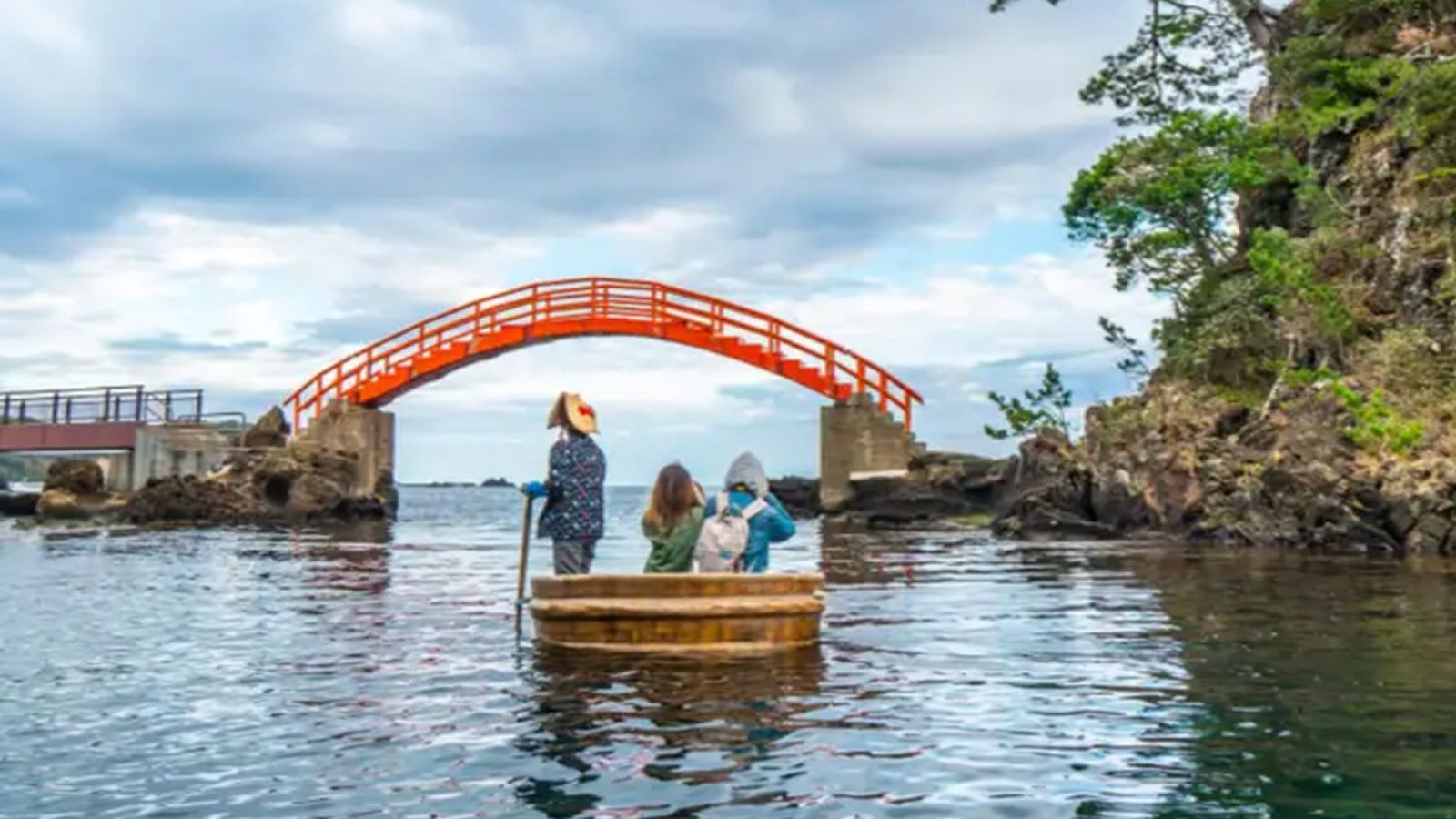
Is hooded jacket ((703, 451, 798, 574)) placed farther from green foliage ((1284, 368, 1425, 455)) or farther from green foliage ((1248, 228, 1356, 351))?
green foliage ((1248, 228, 1356, 351))

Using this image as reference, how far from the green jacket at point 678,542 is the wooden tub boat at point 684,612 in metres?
0.73

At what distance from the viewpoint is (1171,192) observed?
96.4 feet

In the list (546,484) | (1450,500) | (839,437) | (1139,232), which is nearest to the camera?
(546,484)

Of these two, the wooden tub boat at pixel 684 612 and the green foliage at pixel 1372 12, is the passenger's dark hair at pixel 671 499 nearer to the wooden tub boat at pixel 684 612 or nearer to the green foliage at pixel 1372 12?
the wooden tub boat at pixel 684 612

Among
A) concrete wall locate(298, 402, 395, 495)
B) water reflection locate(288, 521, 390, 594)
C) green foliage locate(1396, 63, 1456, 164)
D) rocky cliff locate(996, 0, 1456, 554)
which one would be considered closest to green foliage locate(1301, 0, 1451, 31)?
rocky cliff locate(996, 0, 1456, 554)

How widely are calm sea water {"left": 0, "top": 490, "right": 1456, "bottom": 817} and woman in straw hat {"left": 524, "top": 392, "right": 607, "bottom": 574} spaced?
1127 mm

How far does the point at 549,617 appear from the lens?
10.1 m

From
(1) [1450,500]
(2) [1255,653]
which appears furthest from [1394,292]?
(2) [1255,653]

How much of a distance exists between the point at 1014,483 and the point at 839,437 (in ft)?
28.8

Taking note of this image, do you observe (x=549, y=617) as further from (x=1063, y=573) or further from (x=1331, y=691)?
(x=1063, y=573)

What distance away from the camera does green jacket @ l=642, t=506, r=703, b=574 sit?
1043 centimetres

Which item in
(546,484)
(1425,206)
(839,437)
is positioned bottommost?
(546,484)

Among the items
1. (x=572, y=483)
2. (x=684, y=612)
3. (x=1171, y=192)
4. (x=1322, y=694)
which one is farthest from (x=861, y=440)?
(x=1322, y=694)

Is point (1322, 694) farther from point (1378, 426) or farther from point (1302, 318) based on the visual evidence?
point (1302, 318)
